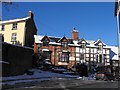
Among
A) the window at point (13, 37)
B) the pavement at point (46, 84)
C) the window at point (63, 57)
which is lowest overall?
the pavement at point (46, 84)

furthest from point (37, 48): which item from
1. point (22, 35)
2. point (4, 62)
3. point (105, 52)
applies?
point (4, 62)

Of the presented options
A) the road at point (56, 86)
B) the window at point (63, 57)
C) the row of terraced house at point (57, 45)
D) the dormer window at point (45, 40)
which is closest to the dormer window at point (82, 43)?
the row of terraced house at point (57, 45)

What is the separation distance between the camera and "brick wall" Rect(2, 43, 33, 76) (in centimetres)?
3762

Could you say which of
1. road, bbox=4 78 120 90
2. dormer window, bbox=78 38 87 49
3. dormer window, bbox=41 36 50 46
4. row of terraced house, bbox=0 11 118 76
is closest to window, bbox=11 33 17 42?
row of terraced house, bbox=0 11 118 76

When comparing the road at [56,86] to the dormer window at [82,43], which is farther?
the dormer window at [82,43]

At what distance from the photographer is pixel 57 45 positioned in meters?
70.8

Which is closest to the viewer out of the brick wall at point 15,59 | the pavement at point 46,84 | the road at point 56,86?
the road at point 56,86

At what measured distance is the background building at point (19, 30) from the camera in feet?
210

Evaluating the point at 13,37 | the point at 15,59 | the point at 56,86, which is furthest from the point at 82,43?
the point at 56,86

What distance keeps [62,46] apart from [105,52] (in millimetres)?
11878

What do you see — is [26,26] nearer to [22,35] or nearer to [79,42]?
[22,35]

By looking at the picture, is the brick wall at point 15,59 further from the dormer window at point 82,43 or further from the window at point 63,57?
the dormer window at point 82,43

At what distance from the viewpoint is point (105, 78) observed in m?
48.9

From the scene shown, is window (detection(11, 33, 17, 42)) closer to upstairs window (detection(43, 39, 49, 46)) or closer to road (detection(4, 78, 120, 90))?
upstairs window (detection(43, 39, 49, 46))
